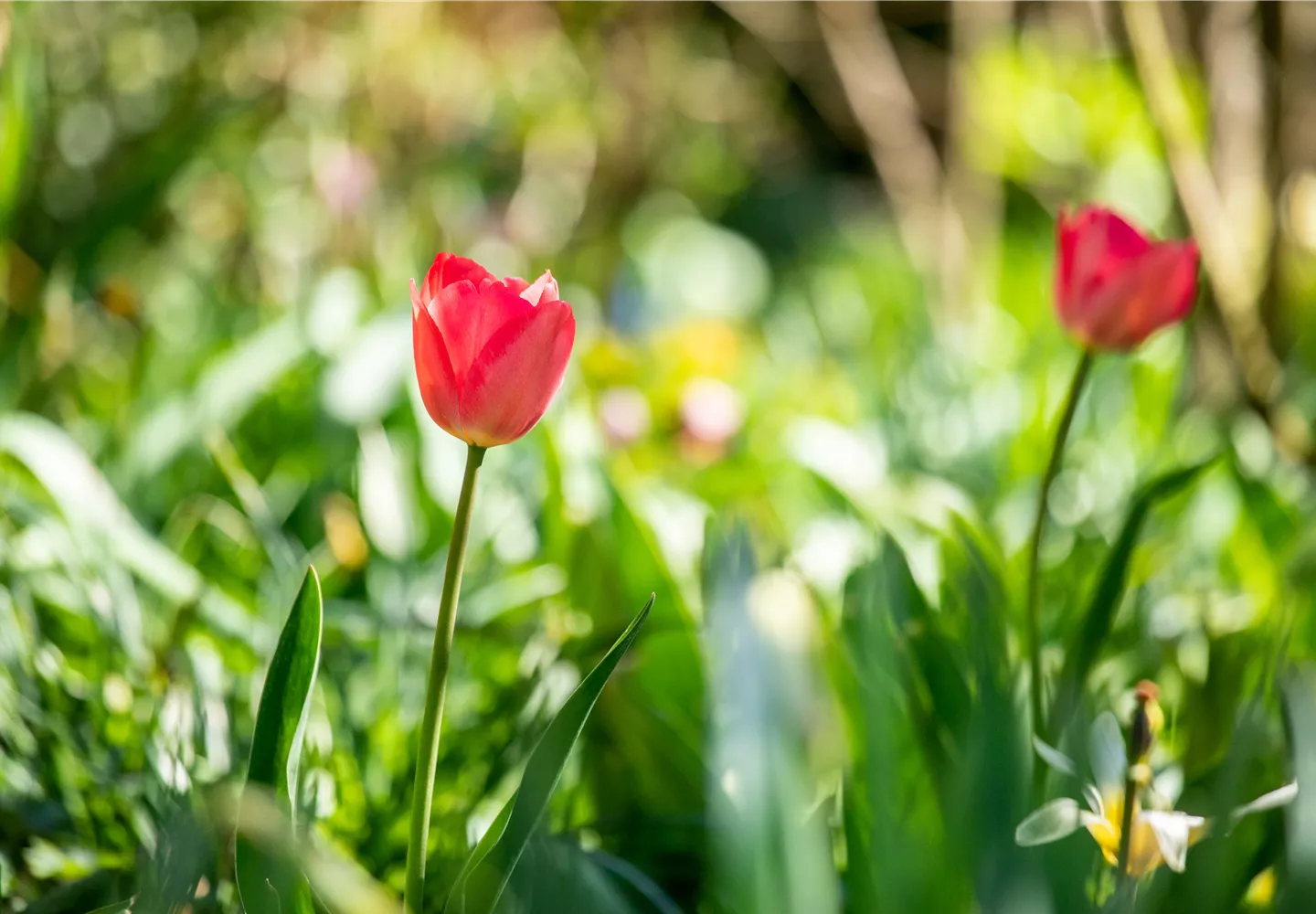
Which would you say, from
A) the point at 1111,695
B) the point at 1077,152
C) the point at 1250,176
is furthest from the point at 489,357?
the point at 1077,152

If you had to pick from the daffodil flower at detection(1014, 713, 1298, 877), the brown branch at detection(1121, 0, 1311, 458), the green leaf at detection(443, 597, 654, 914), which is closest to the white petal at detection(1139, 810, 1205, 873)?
the daffodil flower at detection(1014, 713, 1298, 877)

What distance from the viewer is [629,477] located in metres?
0.86

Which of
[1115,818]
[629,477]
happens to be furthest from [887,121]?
[1115,818]

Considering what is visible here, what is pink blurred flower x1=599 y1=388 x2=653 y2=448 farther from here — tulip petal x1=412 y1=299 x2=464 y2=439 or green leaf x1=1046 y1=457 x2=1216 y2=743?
tulip petal x1=412 y1=299 x2=464 y2=439

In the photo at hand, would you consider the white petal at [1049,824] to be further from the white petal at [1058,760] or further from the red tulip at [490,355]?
the red tulip at [490,355]

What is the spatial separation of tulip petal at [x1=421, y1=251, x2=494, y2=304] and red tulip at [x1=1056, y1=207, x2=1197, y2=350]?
0.36 meters

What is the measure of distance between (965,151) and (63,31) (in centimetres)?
145

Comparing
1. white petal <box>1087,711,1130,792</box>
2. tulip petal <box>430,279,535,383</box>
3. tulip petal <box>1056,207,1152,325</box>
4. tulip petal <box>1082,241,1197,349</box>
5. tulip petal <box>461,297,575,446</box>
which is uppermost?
tulip petal <box>430,279,535,383</box>

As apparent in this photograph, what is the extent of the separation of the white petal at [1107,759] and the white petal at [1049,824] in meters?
0.10

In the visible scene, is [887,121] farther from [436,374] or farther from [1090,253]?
[436,374]

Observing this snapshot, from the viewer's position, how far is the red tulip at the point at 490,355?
370 millimetres

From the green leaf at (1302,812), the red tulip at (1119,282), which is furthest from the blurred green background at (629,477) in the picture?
the red tulip at (1119,282)

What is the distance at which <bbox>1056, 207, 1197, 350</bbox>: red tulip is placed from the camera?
0.57m

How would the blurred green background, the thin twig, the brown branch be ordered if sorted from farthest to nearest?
the thin twig → the brown branch → the blurred green background
